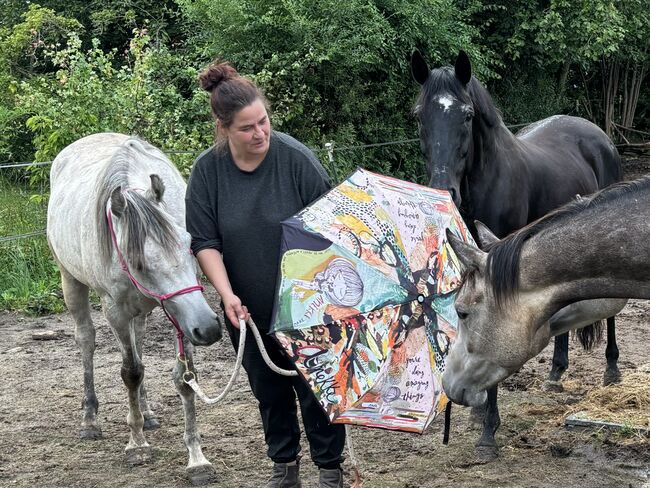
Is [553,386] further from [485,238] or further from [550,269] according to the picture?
[550,269]

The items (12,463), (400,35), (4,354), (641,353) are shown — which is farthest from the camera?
(400,35)

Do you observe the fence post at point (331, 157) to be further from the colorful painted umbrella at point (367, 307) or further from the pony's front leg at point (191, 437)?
the colorful painted umbrella at point (367, 307)

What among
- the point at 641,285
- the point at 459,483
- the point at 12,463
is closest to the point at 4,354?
the point at 12,463

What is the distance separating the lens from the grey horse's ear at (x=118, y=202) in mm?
3852

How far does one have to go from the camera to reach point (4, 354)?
6582 mm

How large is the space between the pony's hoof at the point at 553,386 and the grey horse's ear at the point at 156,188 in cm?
271

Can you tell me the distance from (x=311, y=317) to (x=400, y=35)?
26.0 ft

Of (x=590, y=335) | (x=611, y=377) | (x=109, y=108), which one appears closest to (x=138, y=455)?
(x=590, y=335)

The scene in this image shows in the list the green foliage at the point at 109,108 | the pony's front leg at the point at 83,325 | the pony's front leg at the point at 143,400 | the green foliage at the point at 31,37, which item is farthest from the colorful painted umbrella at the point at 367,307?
the green foliage at the point at 31,37

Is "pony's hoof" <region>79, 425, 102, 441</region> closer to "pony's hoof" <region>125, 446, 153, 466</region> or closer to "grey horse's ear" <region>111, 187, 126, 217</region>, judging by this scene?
"pony's hoof" <region>125, 446, 153, 466</region>

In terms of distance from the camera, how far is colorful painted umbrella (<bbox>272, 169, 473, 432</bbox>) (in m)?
3.17

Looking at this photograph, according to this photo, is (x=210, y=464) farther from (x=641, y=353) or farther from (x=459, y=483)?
(x=641, y=353)

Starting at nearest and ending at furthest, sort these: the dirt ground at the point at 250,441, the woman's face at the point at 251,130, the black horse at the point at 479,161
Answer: the woman's face at the point at 251,130, the dirt ground at the point at 250,441, the black horse at the point at 479,161

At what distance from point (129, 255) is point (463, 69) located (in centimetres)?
206
